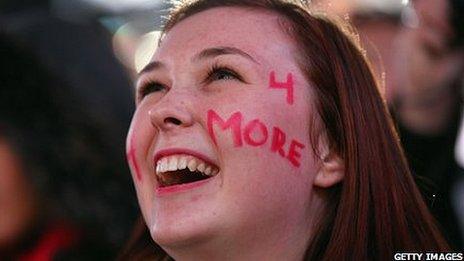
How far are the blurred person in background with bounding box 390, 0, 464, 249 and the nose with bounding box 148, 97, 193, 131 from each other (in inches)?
23.9

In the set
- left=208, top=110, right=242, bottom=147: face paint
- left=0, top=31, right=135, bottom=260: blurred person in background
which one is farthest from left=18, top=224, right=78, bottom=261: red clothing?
left=208, top=110, right=242, bottom=147: face paint

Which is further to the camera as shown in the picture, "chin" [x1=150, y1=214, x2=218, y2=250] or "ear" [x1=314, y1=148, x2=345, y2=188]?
"ear" [x1=314, y1=148, x2=345, y2=188]

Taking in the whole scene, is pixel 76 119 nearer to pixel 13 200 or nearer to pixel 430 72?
pixel 13 200

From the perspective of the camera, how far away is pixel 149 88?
2166 millimetres

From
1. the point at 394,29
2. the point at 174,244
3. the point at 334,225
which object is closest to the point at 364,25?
the point at 394,29

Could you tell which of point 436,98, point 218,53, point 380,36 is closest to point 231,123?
point 218,53

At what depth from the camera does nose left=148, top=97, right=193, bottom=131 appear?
199 cm

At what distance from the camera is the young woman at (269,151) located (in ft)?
6.47

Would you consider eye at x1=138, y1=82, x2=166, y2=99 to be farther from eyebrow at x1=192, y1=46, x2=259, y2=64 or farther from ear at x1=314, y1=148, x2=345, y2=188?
ear at x1=314, y1=148, x2=345, y2=188

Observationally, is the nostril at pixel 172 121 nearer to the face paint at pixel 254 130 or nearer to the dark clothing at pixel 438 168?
the face paint at pixel 254 130

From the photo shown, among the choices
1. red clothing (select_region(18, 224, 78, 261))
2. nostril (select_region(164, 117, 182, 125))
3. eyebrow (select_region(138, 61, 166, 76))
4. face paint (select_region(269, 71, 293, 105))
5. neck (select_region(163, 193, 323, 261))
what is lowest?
red clothing (select_region(18, 224, 78, 261))

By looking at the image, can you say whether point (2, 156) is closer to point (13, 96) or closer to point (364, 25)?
point (13, 96)

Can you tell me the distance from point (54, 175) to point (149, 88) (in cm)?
51

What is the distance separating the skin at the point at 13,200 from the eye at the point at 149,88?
49cm
